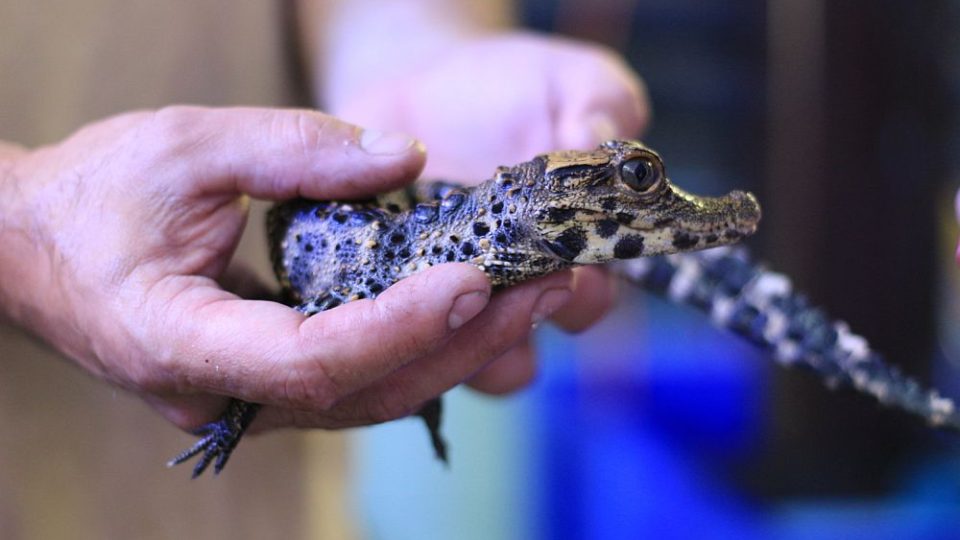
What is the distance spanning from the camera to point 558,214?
92 cm

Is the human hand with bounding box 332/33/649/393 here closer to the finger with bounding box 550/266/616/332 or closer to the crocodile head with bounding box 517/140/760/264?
the finger with bounding box 550/266/616/332

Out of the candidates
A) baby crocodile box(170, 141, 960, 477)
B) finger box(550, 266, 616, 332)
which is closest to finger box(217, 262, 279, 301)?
baby crocodile box(170, 141, 960, 477)

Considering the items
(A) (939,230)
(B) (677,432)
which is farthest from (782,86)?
(B) (677,432)

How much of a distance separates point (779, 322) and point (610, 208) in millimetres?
560

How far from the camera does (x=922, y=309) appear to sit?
2.39m

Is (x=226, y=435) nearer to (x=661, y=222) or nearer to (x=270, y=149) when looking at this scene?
(x=270, y=149)

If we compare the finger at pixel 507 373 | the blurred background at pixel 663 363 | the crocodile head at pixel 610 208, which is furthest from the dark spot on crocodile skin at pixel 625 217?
the blurred background at pixel 663 363

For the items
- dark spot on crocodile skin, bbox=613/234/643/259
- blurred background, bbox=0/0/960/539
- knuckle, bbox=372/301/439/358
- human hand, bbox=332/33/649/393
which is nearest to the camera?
knuckle, bbox=372/301/439/358

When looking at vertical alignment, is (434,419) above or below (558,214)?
below

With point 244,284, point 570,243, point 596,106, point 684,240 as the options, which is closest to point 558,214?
point 570,243

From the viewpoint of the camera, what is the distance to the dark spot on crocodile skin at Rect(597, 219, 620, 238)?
924mm

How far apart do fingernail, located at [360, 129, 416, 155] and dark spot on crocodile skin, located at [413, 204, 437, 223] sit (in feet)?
0.24

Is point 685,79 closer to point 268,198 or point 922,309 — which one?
point 922,309

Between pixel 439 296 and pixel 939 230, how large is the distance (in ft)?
6.42
